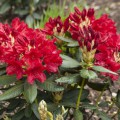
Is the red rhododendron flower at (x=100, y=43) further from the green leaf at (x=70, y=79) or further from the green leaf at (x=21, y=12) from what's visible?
the green leaf at (x=21, y=12)

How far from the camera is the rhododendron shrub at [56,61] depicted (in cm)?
192

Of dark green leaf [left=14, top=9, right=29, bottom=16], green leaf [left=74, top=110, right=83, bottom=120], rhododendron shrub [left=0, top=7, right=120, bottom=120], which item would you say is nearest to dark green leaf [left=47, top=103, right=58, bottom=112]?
rhododendron shrub [left=0, top=7, right=120, bottom=120]

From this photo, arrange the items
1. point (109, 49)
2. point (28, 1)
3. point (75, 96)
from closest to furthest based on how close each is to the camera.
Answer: point (109, 49)
point (75, 96)
point (28, 1)

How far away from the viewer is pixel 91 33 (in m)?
1.97

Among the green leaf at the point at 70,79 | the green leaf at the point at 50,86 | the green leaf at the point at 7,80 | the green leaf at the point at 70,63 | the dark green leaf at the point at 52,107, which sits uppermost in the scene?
the green leaf at the point at 70,63

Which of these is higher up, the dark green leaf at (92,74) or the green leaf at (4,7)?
the dark green leaf at (92,74)

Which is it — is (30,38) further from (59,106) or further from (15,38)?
(59,106)

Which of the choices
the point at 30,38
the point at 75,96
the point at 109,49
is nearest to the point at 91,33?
the point at 109,49

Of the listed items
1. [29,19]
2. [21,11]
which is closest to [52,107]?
[29,19]

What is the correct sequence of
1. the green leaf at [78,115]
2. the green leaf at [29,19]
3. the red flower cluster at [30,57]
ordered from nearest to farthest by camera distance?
the red flower cluster at [30,57] < the green leaf at [78,115] < the green leaf at [29,19]

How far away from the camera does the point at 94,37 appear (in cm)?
197

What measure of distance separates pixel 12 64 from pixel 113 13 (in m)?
3.73

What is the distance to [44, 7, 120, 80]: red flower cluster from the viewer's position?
1.97 meters

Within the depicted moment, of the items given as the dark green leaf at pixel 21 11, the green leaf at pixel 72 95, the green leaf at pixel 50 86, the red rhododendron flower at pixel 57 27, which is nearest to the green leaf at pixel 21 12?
the dark green leaf at pixel 21 11
